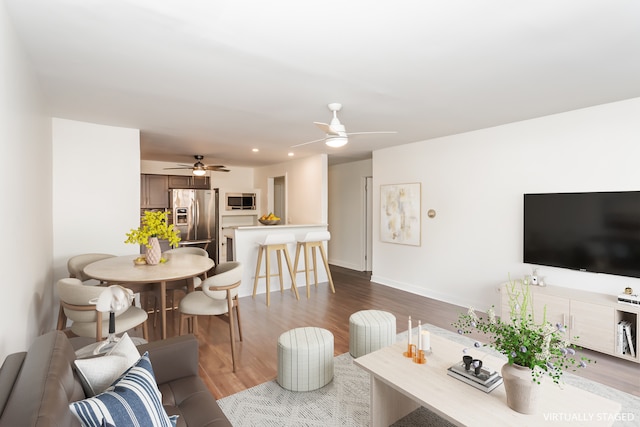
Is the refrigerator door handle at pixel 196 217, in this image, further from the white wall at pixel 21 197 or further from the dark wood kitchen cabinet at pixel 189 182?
the white wall at pixel 21 197

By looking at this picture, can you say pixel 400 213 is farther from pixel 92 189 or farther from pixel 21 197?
pixel 21 197

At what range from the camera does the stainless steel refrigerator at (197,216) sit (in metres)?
6.90

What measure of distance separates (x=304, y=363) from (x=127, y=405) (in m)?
1.51

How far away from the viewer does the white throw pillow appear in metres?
1.29

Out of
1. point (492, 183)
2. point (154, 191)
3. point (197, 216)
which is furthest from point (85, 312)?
point (154, 191)

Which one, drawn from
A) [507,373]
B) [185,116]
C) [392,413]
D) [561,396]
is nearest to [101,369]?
[392,413]

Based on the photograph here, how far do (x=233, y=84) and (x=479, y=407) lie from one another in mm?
2805

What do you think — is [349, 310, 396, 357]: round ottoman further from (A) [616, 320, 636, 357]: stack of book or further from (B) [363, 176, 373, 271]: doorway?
(B) [363, 176, 373, 271]: doorway

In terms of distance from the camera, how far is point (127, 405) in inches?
44.2

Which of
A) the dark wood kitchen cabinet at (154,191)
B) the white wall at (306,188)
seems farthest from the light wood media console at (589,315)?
the dark wood kitchen cabinet at (154,191)

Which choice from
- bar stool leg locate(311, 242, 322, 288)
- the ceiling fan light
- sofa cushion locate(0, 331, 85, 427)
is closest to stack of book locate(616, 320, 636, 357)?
the ceiling fan light

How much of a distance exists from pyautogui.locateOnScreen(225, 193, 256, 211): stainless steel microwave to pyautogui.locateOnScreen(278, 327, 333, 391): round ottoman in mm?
5351

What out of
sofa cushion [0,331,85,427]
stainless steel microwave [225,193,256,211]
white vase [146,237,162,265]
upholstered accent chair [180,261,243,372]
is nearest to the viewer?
sofa cushion [0,331,85,427]

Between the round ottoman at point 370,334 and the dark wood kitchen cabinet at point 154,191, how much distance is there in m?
5.59
